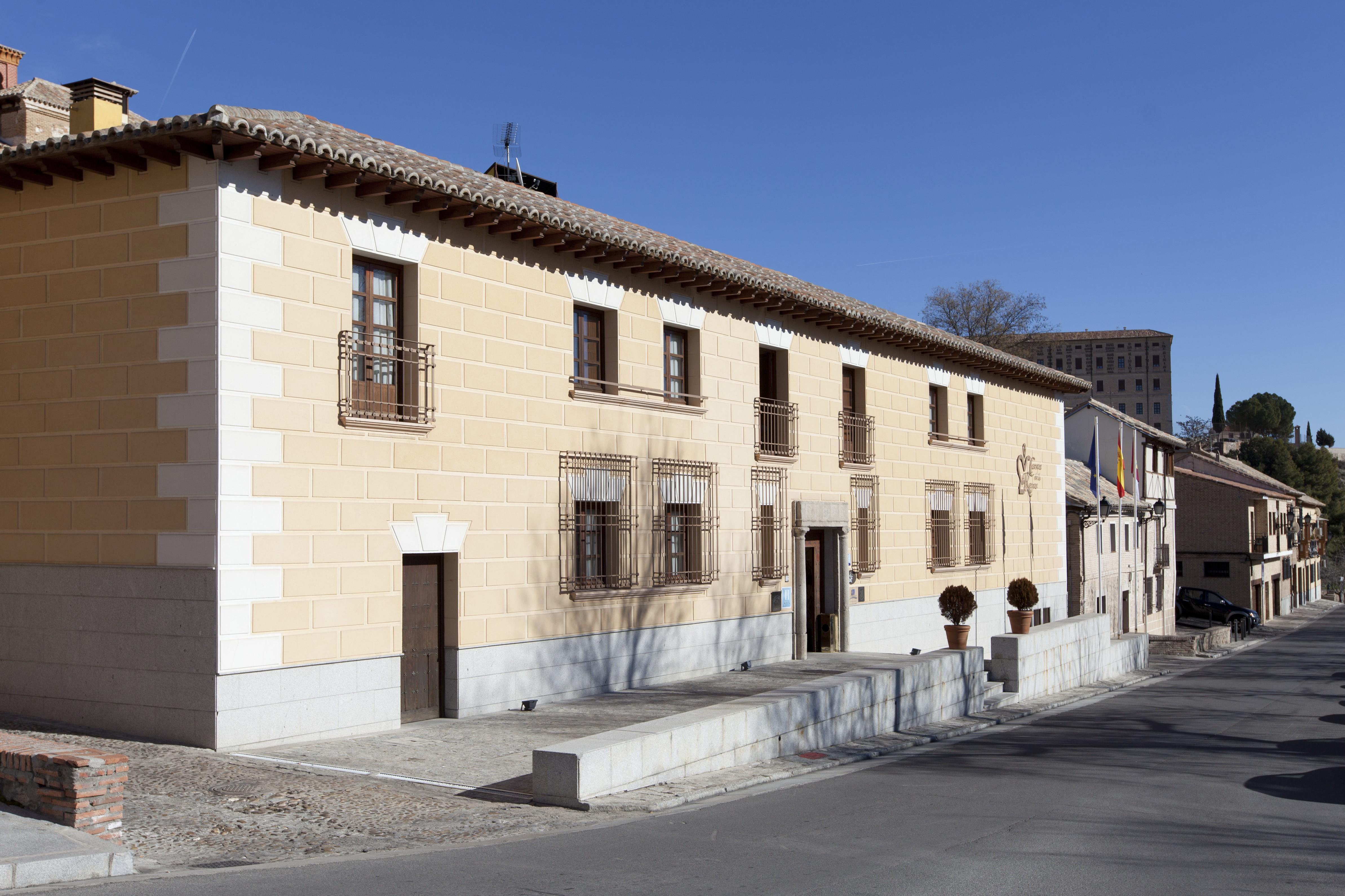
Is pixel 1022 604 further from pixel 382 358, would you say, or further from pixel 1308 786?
pixel 382 358

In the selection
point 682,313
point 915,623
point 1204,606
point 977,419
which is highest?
point 682,313

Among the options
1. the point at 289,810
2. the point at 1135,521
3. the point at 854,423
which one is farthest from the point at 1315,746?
the point at 1135,521

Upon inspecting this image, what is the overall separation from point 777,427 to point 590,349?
16.0 feet

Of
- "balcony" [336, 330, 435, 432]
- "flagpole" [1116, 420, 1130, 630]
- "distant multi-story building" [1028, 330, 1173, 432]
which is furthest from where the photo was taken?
"distant multi-story building" [1028, 330, 1173, 432]

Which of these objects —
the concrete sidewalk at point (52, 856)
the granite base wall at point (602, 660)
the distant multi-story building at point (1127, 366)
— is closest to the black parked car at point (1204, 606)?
the granite base wall at point (602, 660)

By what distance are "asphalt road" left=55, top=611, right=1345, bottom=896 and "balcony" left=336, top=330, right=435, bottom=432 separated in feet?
17.8

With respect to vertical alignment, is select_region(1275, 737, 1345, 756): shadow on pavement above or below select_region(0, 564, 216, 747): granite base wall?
below

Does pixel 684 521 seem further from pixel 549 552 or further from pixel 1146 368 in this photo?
pixel 1146 368

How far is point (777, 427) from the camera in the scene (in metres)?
19.6

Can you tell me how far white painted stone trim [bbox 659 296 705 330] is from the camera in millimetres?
17016

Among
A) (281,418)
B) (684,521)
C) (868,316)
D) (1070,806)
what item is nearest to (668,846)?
(1070,806)

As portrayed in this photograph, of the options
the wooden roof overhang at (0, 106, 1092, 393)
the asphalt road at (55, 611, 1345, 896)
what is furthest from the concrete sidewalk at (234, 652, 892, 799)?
the wooden roof overhang at (0, 106, 1092, 393)

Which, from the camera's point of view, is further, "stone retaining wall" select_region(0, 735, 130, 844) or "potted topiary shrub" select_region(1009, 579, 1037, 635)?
"potted topiary shrub" select_region(1009, 579, 1037, 635)

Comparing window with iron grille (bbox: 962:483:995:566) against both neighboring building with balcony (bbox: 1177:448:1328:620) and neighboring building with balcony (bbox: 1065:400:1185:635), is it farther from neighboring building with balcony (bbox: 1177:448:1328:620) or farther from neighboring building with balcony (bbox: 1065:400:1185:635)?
neighboring building with balcony (bbox: 1177:448:1328:620)
